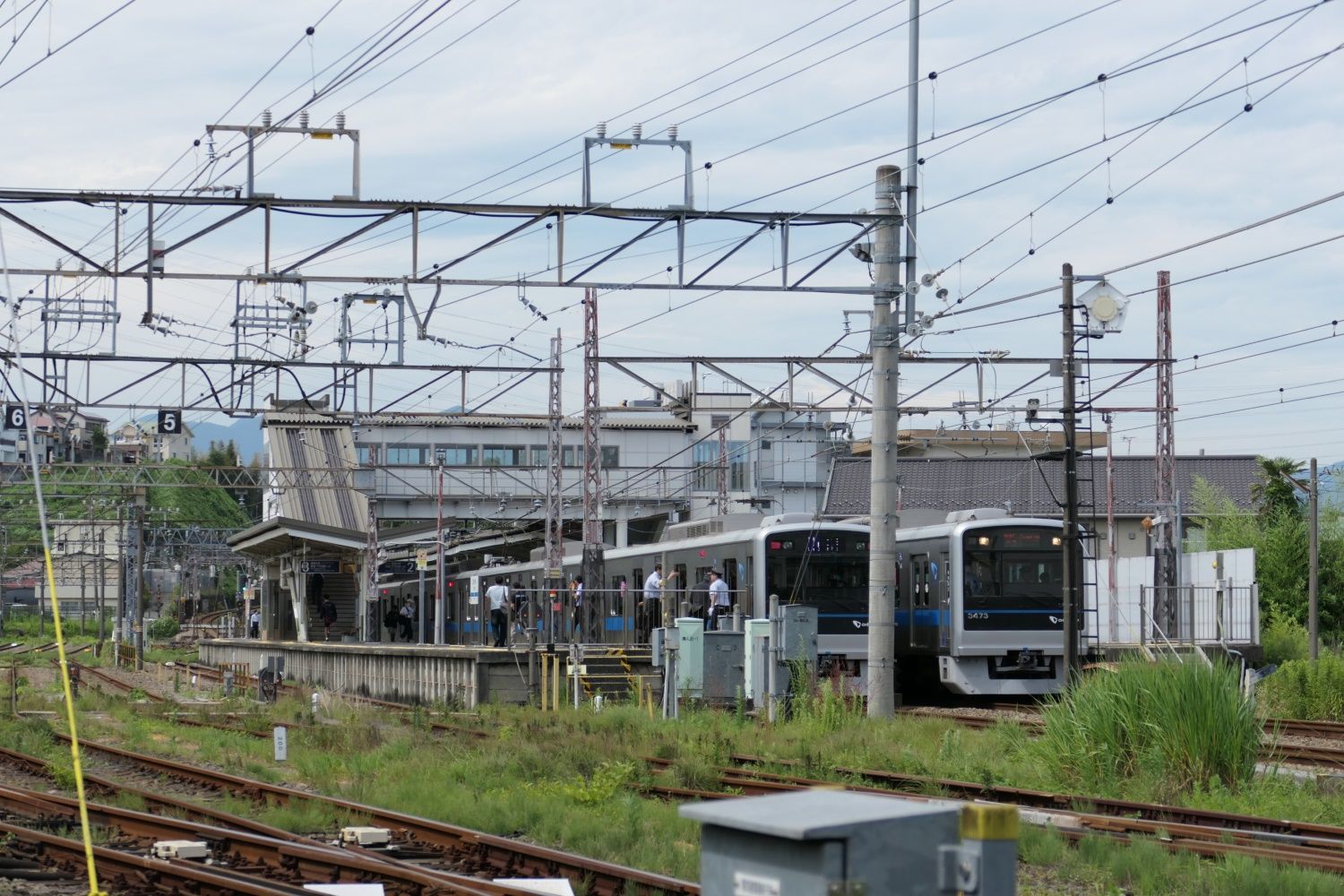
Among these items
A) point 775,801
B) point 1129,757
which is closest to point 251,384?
point 1129,757

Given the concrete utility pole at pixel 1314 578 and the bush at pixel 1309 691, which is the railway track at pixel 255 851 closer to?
the bush at pixel 1309 691

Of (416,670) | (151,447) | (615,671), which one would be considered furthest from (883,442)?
(151,447)

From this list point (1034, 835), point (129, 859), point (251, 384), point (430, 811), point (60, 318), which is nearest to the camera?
point (129, 859)

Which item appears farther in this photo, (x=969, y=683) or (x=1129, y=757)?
(x=969, y=683)

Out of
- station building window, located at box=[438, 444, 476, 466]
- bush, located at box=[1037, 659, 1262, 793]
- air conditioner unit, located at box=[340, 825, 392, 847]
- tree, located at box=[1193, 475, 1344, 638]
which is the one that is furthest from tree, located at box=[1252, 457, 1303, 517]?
station building window, located at box=[438, 444, 476, 466]

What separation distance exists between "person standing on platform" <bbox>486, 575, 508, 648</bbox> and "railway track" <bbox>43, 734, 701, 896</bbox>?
17.9 m

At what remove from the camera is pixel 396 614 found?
45.2 meters

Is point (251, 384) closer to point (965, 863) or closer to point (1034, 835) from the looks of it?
point (1034, 835)

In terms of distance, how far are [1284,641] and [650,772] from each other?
21.5 meters

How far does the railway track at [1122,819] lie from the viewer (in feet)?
33.8

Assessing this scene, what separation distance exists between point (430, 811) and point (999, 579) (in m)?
14.2

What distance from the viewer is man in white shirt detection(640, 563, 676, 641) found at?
2884 cm

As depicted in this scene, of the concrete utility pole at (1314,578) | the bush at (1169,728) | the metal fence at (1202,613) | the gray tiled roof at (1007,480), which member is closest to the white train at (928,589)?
the metal fence at (1202,613)

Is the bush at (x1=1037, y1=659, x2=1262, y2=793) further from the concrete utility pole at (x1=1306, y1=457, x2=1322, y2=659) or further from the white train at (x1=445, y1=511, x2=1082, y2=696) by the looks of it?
the concrete utility pole at (x1=1306, y1=457, x2=1322, y2=659)
